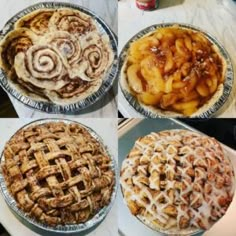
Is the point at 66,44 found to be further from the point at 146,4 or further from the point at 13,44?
the point at 146,4

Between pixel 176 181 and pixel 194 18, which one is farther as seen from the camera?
pixel 194 18

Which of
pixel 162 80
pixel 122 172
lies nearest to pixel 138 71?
pixel 162 80

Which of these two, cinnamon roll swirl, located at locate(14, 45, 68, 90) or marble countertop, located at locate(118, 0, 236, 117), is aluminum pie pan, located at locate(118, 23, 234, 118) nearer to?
marble countertop, located at locate(118, 0, 236, 117)

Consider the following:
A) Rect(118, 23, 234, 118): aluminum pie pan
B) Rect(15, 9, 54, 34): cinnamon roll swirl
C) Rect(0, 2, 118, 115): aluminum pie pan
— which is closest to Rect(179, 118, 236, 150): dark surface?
Rect(118, 23, 234, 118): aluminum pie pan

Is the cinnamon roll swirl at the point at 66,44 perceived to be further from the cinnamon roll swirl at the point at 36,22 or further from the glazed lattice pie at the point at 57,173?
the glazed lattice pie at the point at 57,173

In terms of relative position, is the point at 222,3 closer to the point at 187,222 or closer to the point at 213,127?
the point at 213,127

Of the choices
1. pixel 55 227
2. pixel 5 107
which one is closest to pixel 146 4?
pixel 5 107

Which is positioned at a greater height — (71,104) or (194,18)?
(194,18)
